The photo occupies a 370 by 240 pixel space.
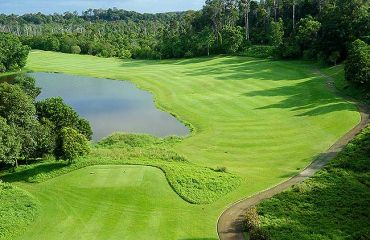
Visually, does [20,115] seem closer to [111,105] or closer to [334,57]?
[111,105]

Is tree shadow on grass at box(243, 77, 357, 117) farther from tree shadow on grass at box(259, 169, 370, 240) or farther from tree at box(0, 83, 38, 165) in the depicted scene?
tree at box(0, 83, 38, 165)

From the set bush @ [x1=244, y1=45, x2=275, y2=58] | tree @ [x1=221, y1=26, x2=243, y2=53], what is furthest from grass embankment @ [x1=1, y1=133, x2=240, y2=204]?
tree @ [x1=221, y1=26, x2=243, y2=53]

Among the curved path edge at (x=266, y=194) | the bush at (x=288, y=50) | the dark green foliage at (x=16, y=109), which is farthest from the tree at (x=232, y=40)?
the dark green foliage at (x=16, y=109)

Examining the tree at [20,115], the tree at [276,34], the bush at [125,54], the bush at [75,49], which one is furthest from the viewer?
the bush at [75,49]

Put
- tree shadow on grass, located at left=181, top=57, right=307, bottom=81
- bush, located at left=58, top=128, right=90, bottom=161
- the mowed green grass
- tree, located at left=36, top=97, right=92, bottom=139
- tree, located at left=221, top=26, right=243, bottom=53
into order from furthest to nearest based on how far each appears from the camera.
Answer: tree, located at left=221, top=26, right=243, bottom=53 → tree shadow on grass, located at left=181, top=57, right=307, bottom=81 → tree, located at left=36, top=97, right=92, bottom=139 → bush, located at left=58, top=128, right=90, bottom=161 → the mowed green grass

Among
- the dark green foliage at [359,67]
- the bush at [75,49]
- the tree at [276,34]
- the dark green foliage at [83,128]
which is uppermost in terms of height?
the tree at [276,34]

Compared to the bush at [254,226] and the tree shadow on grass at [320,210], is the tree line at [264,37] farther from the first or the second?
the bush at [254,226]

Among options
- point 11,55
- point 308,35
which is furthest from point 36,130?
point 11,55

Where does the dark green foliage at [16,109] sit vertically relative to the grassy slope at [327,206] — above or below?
above

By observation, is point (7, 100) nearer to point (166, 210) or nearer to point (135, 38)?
point (166, 210)
